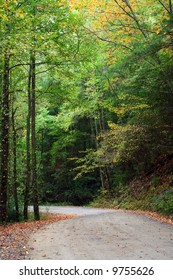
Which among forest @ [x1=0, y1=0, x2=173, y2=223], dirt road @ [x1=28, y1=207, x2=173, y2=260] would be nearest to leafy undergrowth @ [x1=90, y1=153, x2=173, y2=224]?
forest @ [x1=0, y1=0, x2=173, y2=223]

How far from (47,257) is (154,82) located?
8.39 metres

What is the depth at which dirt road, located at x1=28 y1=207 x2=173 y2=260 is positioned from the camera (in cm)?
579

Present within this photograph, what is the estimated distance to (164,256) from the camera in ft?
18.4

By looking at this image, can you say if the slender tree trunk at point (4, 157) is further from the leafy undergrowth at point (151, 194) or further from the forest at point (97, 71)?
the leafy undergrowth at point (151, 194)

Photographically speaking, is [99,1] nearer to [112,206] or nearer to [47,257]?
[47,257]

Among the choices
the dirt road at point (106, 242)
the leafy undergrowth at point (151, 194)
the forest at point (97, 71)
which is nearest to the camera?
the dirt road at point (106, 242)

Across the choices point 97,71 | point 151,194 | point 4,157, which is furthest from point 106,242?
point 97,71

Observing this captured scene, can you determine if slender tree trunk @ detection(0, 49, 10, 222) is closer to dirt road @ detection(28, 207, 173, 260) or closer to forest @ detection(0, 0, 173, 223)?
forest @ detection(0, 0, 173, 223)

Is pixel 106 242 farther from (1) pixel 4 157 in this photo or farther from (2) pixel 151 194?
(2) pixel 151 194

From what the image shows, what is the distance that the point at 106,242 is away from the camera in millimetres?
7000

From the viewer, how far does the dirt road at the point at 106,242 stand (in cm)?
579

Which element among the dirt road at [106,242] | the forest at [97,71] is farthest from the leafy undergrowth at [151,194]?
the dirt road at [106,242]

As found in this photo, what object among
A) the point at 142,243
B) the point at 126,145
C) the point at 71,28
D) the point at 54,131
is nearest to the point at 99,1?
the point at 71,28

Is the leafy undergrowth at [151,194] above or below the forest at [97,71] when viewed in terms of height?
below
